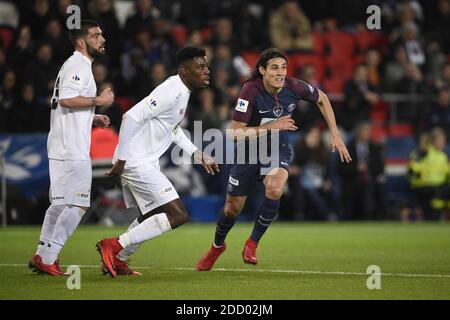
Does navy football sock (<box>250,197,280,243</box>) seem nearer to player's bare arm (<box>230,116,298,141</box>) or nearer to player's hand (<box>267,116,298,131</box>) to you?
player's bare arm (<box>230,116,298,141</box>)

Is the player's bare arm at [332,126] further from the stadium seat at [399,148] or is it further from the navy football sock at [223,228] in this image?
the stadium seat at [399,148]

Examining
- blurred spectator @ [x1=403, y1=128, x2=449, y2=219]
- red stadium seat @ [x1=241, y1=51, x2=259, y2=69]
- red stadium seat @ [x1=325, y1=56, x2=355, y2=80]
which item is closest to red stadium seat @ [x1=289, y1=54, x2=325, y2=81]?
red stadium seat @ [x1=325, y1=56, x2=355, y2=80]

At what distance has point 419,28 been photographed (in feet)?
78.0

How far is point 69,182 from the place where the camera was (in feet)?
30.8

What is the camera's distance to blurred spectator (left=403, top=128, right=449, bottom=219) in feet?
65.3

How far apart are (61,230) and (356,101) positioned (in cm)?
1210

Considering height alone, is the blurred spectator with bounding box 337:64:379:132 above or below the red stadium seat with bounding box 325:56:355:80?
below

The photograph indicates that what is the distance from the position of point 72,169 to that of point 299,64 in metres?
12.8

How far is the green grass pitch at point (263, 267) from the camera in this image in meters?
8.16

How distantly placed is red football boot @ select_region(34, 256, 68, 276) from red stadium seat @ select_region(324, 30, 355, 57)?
14.3m

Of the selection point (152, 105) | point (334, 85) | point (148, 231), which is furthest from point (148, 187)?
point (334, 85)

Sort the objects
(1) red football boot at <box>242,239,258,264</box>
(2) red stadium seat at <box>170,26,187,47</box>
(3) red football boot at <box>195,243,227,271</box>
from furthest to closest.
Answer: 1. (2) red stadium seat at <box>170,26,187,47</box>
2. (1) red football boot at <box>242,239,258,264</box>
3. (3) red football boot at <box>195,243,227,271</box>

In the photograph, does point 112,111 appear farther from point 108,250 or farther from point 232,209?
point 108,250
